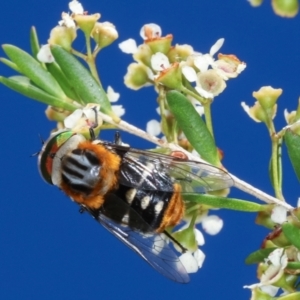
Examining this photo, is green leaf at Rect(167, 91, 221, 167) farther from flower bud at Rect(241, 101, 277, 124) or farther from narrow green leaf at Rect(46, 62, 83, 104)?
narrow green leaf at Rect(46, 62, 83, 104)

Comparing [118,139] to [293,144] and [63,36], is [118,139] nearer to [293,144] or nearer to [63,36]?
[63,36]

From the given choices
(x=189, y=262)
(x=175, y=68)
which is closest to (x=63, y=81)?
(x=175, y=68)

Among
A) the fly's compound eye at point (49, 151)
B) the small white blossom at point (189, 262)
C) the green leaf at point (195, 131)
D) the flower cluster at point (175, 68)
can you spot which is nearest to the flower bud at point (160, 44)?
the flower cluster at point (175, 68)

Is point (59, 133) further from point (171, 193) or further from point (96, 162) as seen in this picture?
point (171, 193)

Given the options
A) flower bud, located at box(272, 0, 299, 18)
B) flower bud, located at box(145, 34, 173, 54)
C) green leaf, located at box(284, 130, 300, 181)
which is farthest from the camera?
flower bud, located at box(145, 34, 173, 54)

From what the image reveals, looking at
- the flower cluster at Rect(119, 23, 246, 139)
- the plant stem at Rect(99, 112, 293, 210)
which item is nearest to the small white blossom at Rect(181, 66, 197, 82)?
the flower cluster at Rect(119, 23, 246, 139)
